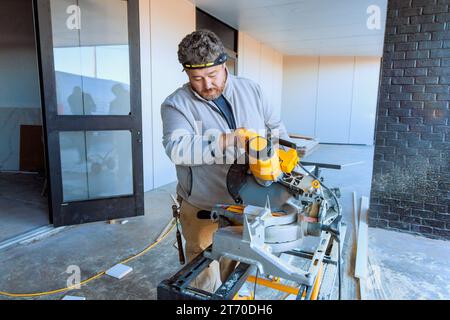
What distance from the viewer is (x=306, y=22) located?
536cm

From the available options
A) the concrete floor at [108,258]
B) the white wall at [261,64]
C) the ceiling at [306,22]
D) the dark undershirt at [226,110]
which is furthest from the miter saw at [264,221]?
the white wall at [261,64]

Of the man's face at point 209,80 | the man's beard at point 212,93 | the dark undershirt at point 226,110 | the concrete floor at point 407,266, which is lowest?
the concrete floor at point 407,266

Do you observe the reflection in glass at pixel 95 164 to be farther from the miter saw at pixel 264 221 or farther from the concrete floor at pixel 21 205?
the miter saw at pixel 264 221

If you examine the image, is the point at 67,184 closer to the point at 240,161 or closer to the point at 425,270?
the point at 240,161

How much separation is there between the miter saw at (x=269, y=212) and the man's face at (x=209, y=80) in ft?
1.02

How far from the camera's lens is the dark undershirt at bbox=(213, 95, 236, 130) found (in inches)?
48.8

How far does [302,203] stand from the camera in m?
0.97

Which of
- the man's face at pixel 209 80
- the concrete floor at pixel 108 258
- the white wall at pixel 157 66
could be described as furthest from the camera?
the white wall at pixel 157 66

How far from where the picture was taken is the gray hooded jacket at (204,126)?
3.44ft

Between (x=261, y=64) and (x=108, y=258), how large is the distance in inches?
249

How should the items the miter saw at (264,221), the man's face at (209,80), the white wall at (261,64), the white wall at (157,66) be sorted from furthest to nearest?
the white wall at (261,64)
the white wall at (157,66)
the man's face at (209,80)
the miter saw at (264,221)

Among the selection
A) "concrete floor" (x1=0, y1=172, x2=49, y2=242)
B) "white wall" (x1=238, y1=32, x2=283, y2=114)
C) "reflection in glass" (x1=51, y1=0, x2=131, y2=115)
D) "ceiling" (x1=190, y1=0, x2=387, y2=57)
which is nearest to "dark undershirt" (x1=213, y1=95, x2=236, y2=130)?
"reflection in glass" (x1=51, y1=0, x2=131, y2=115)

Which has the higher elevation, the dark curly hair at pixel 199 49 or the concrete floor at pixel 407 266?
the dark curly hair at pixel 199 49

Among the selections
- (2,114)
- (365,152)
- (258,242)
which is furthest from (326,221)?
(365,152)
